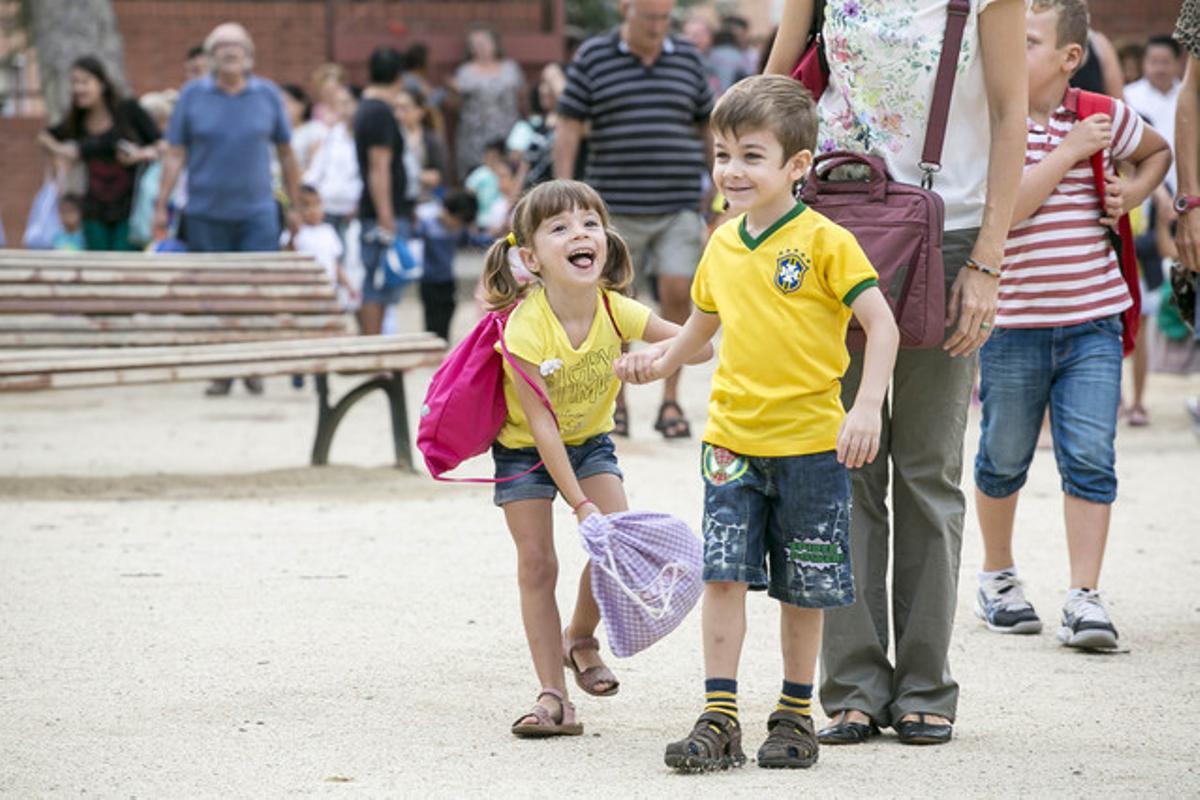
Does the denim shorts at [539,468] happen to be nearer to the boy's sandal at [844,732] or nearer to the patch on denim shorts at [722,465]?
the patch on denim shorts at [722,465]

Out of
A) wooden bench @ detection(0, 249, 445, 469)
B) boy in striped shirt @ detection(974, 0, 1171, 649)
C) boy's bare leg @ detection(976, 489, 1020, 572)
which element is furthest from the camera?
wooden bench @ detection(0, 249, 445, 469)

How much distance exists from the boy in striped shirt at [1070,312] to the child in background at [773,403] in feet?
5.47

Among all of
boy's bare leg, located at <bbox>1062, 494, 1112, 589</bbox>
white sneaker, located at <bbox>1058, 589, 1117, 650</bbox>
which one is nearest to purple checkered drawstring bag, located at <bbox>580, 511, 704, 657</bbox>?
white sneaker, located at <bbox>1058, 589, 1117, 650</bbox>

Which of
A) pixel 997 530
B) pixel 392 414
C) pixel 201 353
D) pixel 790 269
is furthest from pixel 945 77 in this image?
pixel 392 414

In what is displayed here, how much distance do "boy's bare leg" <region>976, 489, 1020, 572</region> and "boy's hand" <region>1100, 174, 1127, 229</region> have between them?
2.97 ft

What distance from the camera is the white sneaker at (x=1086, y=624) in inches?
228

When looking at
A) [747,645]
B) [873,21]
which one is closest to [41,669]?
[747,645]

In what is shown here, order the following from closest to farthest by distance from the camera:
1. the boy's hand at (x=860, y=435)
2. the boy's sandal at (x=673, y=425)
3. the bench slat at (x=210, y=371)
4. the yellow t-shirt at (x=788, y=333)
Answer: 1. the boy's hand at (x=860, y=435)
2. the yellow t-shirt at (x=788, y=333)
3. the bench slat at (x=210, y=371)
4. the boy's sandal at (x=673, y=425)

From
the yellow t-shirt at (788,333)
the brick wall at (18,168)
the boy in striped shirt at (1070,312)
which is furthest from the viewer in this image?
the brick wall at (18,168)

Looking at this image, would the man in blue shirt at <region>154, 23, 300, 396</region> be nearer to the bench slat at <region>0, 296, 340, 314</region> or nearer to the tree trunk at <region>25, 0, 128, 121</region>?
the bench slat at <region>0, 296, 340, 314</region>

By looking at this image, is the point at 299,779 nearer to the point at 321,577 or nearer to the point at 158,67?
the point at 321,577

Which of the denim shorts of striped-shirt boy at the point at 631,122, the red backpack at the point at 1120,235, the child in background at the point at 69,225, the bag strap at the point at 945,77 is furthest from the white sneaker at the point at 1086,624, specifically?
the child in background at the point at 69,225

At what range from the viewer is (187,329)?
31.3 ft

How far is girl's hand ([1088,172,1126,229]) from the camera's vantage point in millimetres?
5973
